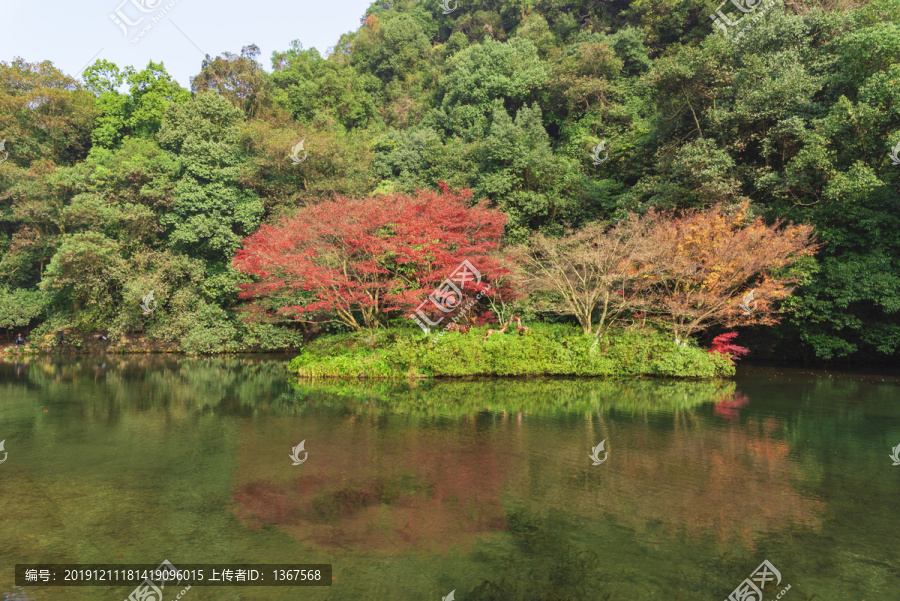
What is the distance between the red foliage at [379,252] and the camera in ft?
47.1

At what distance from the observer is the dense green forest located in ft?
47.7

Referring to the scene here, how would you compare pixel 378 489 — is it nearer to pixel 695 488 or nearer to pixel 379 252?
pixel 695 488

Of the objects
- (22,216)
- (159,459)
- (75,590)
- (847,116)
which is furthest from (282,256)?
(847,116)

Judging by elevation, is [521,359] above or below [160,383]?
above

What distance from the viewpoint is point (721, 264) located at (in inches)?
534

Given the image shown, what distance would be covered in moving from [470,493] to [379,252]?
9634 millimetres

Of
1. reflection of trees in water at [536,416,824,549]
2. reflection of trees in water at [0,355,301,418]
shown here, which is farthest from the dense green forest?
reflection of trees in water at [536,416,824,549]

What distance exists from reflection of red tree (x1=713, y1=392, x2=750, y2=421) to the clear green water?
0.31 feet

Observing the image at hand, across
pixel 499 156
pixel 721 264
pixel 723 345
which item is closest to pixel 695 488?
pixel 721 264

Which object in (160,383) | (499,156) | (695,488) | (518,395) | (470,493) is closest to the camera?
(470,493)

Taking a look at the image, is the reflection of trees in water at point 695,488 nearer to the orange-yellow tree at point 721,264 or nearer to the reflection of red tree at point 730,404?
the reflection of red tree at point 730,404

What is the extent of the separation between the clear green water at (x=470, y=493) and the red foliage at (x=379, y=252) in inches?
183

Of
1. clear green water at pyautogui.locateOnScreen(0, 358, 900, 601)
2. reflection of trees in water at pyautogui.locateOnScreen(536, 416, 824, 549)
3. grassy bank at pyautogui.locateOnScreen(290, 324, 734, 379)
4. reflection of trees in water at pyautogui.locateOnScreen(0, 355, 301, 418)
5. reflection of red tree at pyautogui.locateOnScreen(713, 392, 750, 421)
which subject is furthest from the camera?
grassy bank at pyautogui.locateOnScreen(290, 324, 734, 379)

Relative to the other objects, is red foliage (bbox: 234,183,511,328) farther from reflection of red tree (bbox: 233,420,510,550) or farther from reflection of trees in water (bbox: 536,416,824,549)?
reflection of trees in water (bbox: 536,416,824,549)
